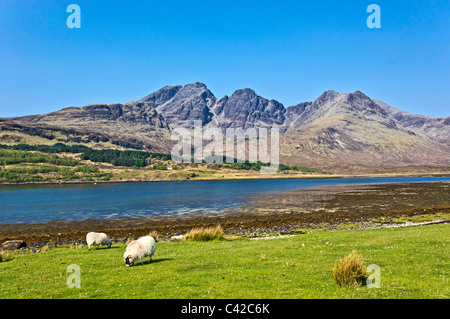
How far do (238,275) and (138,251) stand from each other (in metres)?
6.77

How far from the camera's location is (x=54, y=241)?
37.8 meters

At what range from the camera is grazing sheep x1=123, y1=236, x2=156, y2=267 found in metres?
16.9

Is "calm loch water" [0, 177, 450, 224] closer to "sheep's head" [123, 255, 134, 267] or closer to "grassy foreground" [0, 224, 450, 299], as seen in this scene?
"grassy foreground" [0, 224, 450, 299]

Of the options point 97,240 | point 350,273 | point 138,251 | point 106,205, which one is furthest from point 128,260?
point 106,205

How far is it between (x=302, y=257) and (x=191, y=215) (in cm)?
4769

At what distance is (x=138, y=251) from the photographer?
1739 centimetres

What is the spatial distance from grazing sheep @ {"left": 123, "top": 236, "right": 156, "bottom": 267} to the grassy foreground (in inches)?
17.9

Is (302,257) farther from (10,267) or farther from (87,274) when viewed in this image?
(10,267)

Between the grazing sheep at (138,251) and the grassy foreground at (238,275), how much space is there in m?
0.46

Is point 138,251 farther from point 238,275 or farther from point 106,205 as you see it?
point 106,205

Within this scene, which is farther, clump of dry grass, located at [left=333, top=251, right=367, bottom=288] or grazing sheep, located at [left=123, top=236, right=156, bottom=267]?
grazing sheep, located at [left=123, top=236, right=156, bottom=267]

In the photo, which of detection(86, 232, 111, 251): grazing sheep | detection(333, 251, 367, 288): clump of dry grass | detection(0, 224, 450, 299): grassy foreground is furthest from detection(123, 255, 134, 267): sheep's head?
detection(333, 251, 367, 288): clump of dry grass

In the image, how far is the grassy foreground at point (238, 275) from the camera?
453 inches
